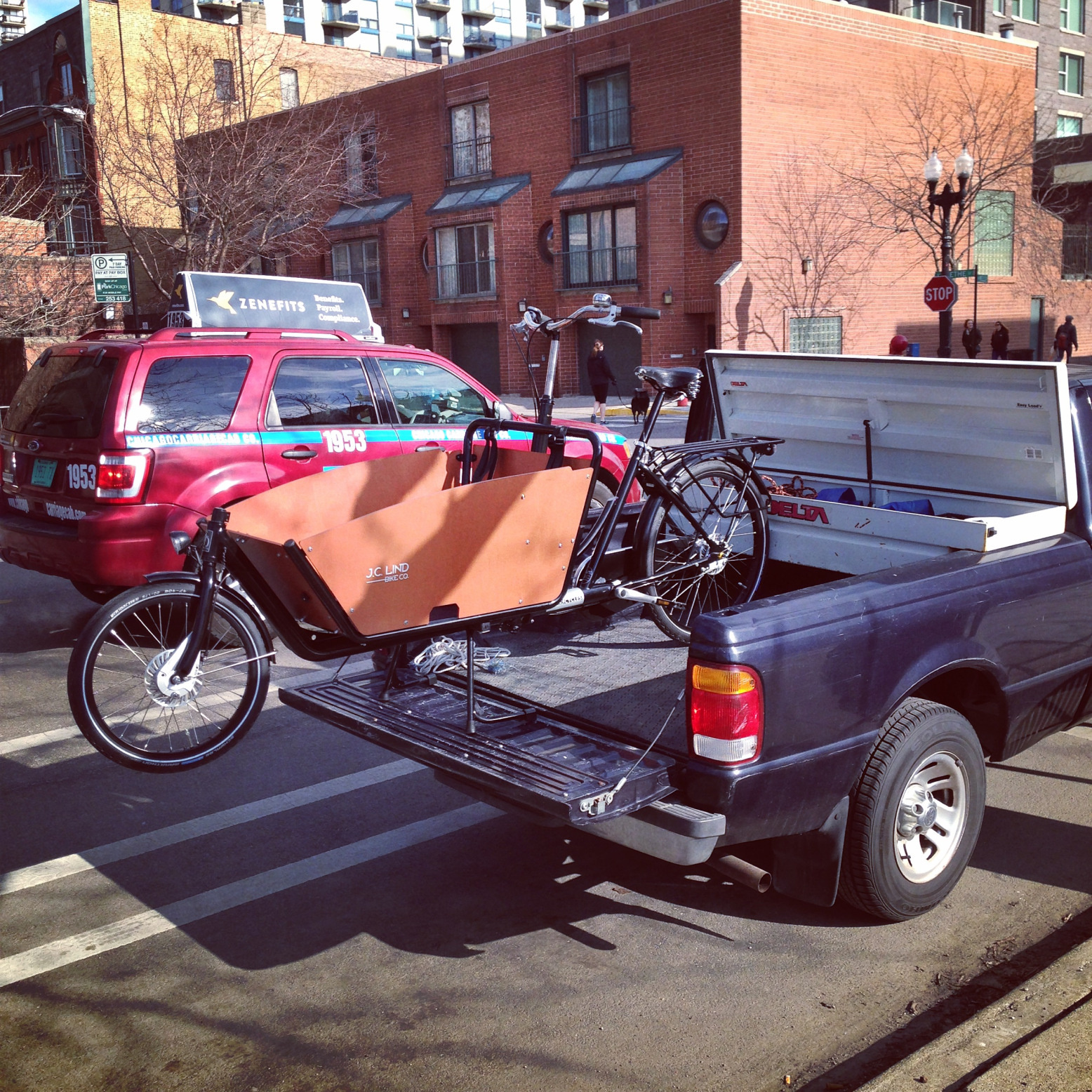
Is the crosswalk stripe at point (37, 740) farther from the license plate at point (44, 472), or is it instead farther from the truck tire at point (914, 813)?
Answer: the truck tire at point (914, 813)

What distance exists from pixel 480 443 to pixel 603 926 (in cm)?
226

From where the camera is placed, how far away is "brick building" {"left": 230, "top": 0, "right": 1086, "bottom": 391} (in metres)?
30.7

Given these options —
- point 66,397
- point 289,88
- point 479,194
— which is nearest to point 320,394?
point 66,397

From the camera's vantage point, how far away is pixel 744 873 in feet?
12.4

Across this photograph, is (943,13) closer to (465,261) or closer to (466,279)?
(465,261)

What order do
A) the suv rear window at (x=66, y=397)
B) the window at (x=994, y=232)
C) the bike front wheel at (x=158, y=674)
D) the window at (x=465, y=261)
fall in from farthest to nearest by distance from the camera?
the window at (x=465, y=261) < the window at (x=994, y=232) < the suv rear window at (x=66, y=397) < the bike front wheel at (x=158, y=674)

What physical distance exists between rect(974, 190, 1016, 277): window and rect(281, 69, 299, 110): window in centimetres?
2958

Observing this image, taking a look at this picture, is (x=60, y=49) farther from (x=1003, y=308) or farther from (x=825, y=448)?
(x=825, y=448)

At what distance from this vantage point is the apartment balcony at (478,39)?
8175cm

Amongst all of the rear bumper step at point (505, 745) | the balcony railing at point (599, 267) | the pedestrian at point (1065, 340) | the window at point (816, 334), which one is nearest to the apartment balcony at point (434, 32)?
the balcony railing at point (599, 267)

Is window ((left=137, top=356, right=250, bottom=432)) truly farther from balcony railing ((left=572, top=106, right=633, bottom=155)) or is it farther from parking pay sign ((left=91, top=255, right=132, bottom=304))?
balcony railing ((left=572, top=106, right=633, bottom=155))

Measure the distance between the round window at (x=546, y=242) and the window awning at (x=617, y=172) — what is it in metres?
1.23

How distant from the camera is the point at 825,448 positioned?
601 centimetres

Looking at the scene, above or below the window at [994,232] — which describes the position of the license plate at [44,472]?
below
